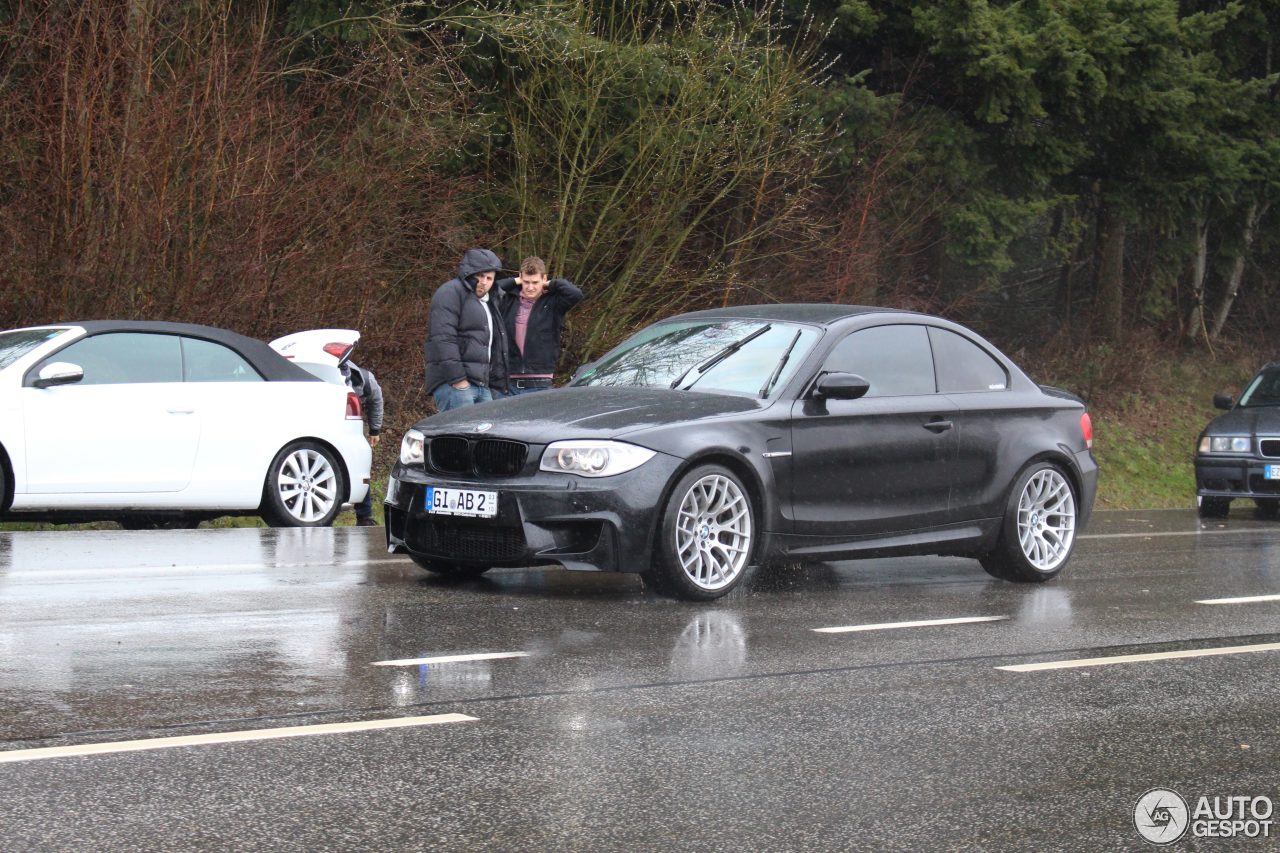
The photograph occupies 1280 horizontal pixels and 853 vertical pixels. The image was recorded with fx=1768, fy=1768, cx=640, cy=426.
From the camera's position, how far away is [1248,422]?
18547 mm

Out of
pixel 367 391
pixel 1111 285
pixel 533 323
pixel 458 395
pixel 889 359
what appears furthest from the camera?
pixel 1111 285

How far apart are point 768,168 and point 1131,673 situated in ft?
46.7

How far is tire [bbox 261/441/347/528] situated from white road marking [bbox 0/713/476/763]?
23.6 feet

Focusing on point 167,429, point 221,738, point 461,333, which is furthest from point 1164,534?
point 221,738

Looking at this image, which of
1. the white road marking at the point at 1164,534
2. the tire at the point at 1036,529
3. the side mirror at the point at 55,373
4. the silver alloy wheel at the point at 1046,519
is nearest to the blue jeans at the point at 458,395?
the side mirror at the point at 55,373

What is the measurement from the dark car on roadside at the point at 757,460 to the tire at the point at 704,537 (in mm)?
10

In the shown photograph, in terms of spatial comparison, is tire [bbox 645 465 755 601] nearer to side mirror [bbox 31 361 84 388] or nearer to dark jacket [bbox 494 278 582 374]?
side mirror [bbox 31 361 84 388]

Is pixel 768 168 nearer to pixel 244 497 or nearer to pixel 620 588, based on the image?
pixel 244 497

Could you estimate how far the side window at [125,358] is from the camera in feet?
39.7

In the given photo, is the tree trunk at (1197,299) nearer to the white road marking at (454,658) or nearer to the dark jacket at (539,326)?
the dark jacket at (539,326)

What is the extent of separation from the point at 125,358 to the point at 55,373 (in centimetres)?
65

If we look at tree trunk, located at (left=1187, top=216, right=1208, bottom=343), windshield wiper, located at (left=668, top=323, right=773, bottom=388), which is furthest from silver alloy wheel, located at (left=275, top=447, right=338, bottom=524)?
tree trunk, located at (left=1187, top=216, right=1208, bottom=343)

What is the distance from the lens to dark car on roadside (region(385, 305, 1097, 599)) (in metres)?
8.86

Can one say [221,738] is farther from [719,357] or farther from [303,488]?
[303,488]
